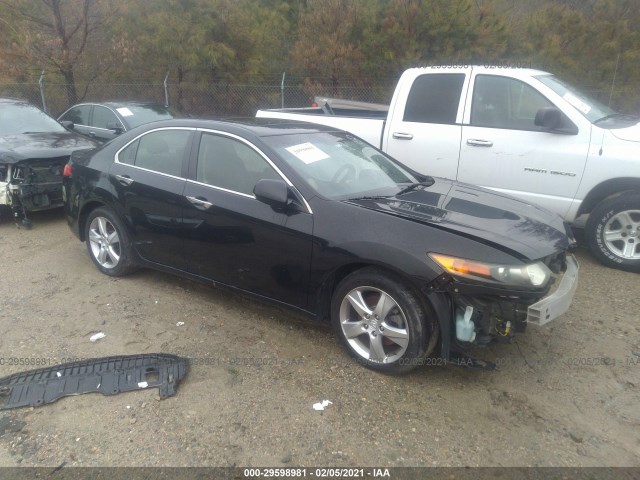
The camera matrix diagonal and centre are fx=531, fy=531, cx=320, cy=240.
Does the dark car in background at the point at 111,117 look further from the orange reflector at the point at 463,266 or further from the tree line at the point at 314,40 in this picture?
the orange reflector at the point at 463,266

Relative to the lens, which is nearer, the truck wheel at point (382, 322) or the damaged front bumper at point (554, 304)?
the damaged front bumper at point (554, 304)

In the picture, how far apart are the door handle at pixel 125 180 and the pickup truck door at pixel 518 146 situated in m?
3.58

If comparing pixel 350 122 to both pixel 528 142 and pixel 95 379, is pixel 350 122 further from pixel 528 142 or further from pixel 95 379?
pixel 95 379

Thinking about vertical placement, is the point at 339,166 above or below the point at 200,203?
above

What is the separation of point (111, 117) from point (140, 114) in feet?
1.65

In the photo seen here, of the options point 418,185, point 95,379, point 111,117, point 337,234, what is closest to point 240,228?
point 337,234

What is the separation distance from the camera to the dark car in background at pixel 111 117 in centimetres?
927

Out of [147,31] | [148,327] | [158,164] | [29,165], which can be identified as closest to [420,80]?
[158,164]

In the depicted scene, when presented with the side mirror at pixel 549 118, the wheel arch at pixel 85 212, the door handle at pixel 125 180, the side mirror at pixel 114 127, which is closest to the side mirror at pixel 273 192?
the door handle at pixel 125 180

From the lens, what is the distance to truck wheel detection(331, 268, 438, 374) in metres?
3.31

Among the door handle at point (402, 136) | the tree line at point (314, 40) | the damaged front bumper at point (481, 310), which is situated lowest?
the damaged front bumper at point (481, 310)

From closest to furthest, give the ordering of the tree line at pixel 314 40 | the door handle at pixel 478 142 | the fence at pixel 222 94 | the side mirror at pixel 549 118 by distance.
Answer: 1. the side mirror at pixel 549 118
2. the door handle at pixel 478 142
3. the tree line at pixel 314 40
4. the fence at pixel 222 94

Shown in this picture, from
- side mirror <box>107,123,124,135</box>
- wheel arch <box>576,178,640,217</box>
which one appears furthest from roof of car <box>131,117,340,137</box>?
side mirror <box>107,123,124,135</box>

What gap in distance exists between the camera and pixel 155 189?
4555 millimetres
